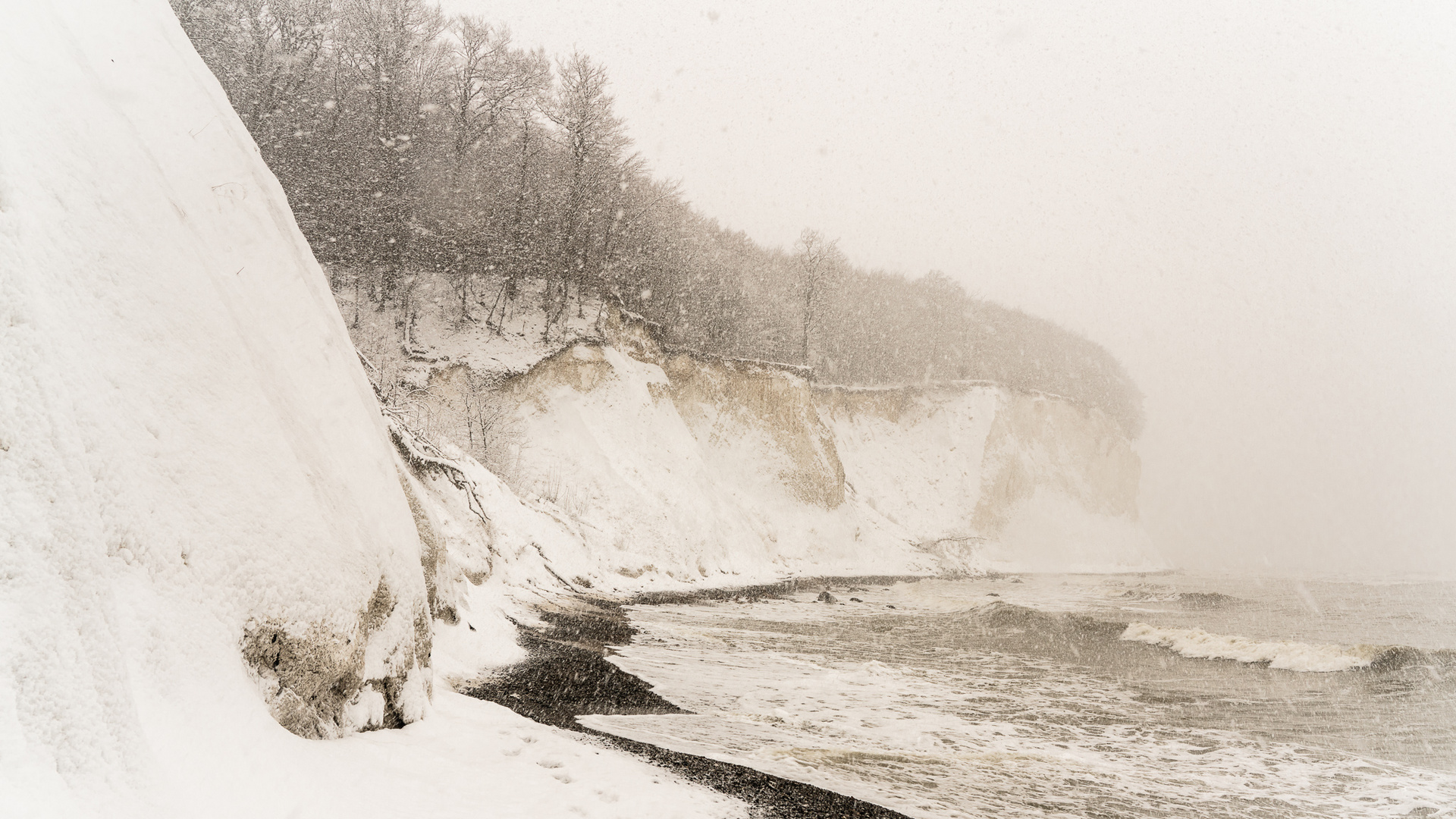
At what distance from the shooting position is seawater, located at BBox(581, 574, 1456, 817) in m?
6.19

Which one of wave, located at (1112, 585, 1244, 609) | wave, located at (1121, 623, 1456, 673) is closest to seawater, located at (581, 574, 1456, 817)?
wave, located at (1121, 623, 1456, 673)

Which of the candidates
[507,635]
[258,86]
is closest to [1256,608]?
[507,635]

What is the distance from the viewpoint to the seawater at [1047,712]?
6.19 meters

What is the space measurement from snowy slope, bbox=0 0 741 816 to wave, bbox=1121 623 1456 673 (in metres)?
14.7

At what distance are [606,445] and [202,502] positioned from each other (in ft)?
71.8

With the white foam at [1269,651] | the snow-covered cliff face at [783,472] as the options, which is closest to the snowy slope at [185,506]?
the snow-covered cliff face at [783,472]

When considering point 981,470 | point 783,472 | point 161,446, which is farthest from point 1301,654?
point 981,470

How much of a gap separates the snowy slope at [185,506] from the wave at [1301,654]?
14722 mm

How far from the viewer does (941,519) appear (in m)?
42.2

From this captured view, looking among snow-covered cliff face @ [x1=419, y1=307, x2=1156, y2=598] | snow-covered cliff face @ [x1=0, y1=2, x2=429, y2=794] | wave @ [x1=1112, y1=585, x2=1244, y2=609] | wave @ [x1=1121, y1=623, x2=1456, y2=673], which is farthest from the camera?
wave @ [x1=1112, y1=585, x2=1244, y2=609]

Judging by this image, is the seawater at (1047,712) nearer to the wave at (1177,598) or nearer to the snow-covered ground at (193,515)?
the snow-covered ground at (193,515)

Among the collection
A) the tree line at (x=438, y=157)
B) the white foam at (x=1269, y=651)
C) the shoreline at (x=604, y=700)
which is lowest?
the white foam at (x=1269, y=651)

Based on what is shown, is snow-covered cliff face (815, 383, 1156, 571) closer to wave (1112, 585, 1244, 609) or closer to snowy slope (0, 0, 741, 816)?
wave (1112, 585, 1244, 609)

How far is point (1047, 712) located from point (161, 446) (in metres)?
9.41
